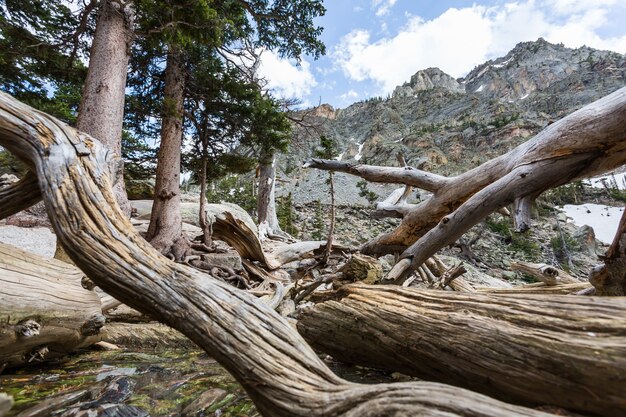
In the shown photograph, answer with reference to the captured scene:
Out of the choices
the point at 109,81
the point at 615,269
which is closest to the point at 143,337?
the point at 109,81

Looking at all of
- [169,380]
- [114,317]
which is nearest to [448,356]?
[169,380]

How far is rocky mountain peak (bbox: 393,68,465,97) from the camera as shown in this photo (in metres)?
115

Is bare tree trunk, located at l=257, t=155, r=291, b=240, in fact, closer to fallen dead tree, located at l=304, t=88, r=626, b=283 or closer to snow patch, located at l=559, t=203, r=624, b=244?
fallen dead tree, located at l=304, t=88, r=626, b=283

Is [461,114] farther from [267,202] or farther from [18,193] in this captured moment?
[18,193]

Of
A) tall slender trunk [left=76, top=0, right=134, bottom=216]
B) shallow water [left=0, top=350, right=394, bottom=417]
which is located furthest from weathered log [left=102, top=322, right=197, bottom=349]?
tall slender trunk [left=76, top=0, right=134, bottom=216]

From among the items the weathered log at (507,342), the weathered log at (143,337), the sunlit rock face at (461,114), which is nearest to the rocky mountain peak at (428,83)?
the sunlit rock face at (461,114)

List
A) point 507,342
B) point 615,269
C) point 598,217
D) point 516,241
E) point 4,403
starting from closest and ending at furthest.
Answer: point 4,403 → point 507,342 → point 615,269 → point 516,241 → point 598,217

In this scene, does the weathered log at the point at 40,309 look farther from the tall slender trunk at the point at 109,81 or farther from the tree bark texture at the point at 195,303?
the tall slender trunk at the point at 109,81

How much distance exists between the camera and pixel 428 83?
121812 millimetres

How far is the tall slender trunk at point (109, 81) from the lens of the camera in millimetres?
4883

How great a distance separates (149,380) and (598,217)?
5195cm

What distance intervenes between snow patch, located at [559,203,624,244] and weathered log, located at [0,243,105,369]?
4540cm

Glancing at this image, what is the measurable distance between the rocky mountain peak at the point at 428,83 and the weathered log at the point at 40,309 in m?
120

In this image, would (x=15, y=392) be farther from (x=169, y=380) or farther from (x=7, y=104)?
(x=7, y=104)
